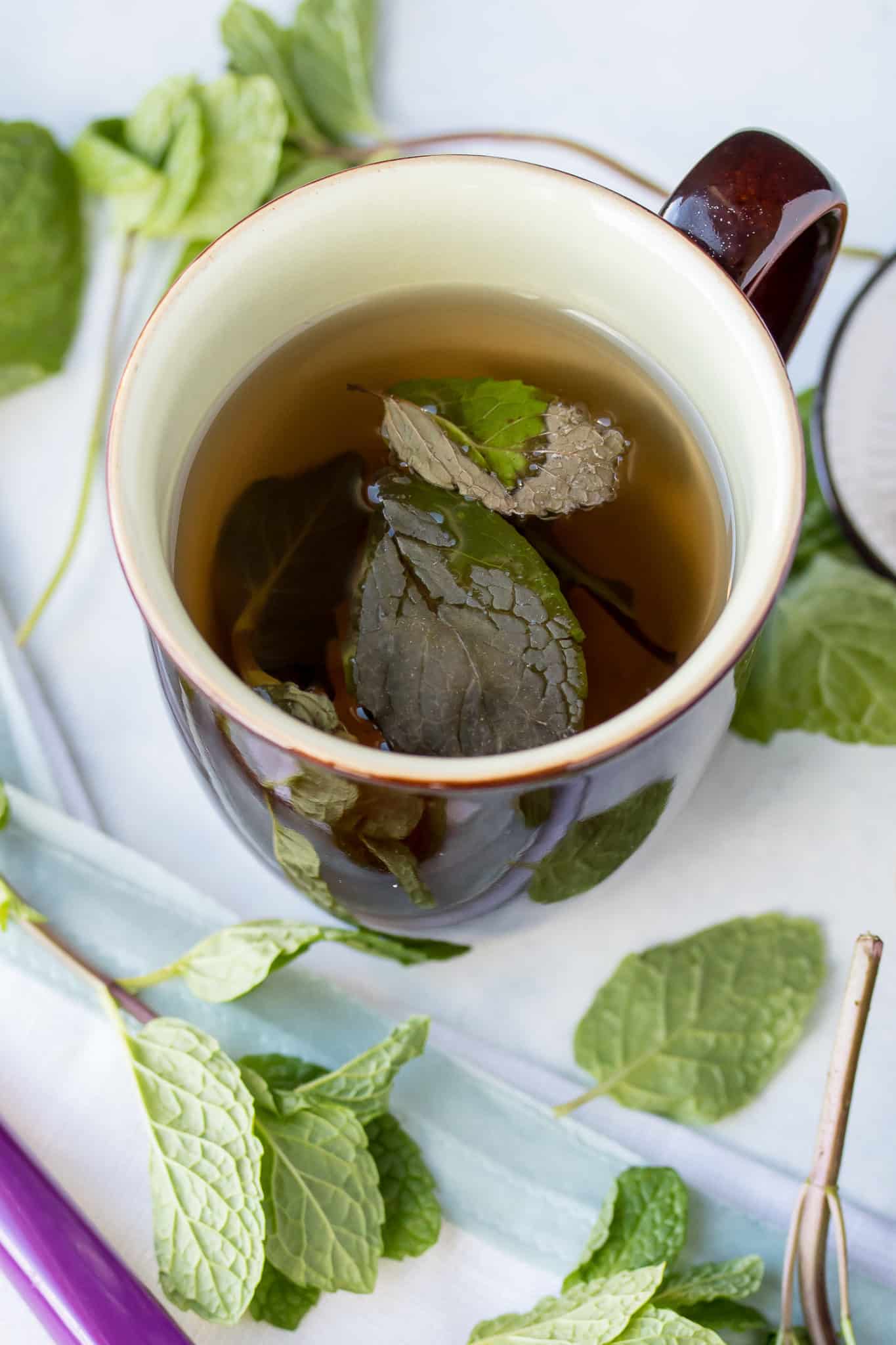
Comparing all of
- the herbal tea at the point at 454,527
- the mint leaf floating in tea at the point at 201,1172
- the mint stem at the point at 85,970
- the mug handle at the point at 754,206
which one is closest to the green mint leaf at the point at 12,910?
the mint stem at the point at 85,970

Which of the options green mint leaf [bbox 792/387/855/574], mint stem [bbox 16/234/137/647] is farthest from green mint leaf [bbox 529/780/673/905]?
mint stem [bbox 16/234/137/647]

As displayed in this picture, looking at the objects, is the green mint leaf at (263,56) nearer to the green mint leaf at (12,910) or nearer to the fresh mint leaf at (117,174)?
the fresh mint leaf at (117,174)

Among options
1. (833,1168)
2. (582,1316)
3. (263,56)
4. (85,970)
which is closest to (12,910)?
(85,970)

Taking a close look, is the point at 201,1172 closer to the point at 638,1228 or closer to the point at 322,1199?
the point at 322,1199

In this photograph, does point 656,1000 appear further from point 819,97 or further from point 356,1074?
point 819,97

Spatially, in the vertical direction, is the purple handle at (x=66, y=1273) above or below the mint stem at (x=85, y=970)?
below

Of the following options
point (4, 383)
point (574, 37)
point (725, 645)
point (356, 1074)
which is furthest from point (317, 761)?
point (574, 37)

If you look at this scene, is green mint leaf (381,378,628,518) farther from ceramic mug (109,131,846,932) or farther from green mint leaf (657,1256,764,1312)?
green mint leaf (657,1256,764,1312)
